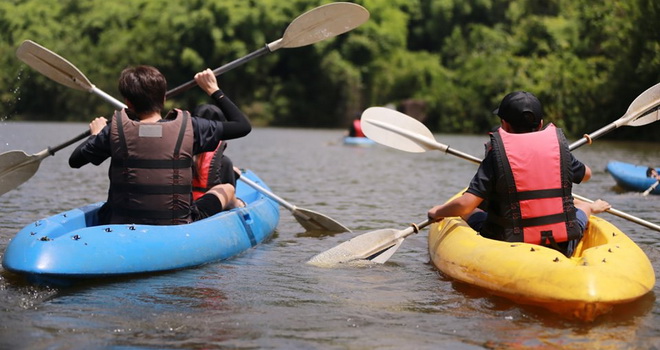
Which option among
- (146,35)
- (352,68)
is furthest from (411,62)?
(146,35)

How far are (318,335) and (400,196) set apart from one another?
6389 mm

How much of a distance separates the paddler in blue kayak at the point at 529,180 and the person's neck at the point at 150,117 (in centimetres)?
169

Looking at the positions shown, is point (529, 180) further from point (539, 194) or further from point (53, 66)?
point (53, 66)

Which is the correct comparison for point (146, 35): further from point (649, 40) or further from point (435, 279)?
point (435, 279)

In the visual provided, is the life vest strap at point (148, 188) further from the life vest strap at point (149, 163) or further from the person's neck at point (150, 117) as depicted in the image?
the person's neck at point (150, 117)

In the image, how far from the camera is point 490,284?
476 cm

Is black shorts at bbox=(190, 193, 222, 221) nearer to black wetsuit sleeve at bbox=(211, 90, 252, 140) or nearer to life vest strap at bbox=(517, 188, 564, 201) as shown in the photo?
black wetsuit sleeve at bbox=(211, 90, 252, 140)

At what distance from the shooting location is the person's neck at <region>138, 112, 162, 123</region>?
5094 mm

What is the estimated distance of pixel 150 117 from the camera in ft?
16.8

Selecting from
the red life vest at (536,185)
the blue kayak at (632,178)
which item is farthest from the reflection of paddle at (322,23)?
the blue kayak at (632,178)

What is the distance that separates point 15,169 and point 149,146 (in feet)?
4.99

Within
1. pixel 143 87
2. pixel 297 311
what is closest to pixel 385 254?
pixel 297 311

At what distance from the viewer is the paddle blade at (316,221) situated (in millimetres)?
7449

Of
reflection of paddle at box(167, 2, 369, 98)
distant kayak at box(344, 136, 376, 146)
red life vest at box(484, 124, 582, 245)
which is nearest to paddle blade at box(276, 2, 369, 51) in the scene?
reflection of paddle at box(167, 2, 369, 98)
